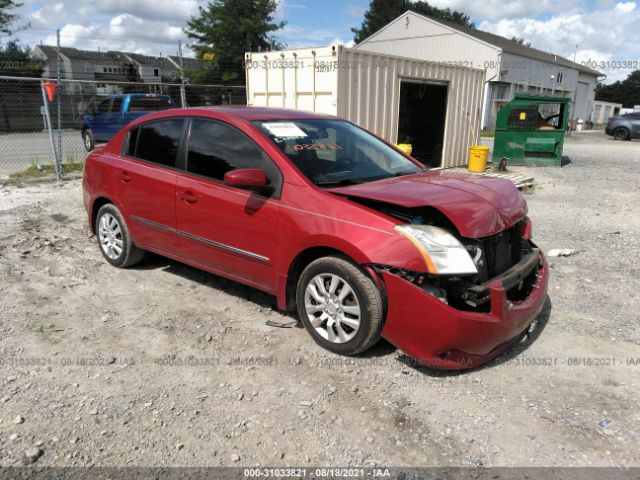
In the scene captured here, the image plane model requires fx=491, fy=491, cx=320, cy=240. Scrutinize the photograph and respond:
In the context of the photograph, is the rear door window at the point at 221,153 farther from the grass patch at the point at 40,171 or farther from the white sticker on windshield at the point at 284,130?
the grass patch at the point at 40,171

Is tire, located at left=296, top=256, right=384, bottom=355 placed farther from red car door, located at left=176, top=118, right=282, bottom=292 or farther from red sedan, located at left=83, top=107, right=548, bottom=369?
red car door, located at left=176, top=118, right=282, bottom=292

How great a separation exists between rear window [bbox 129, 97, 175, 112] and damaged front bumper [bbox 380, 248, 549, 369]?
1320 centimetres

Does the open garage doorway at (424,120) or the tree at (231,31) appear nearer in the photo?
the open garage doorway at (424,120)

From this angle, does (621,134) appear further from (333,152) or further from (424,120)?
(333,152)

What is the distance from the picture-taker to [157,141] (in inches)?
181

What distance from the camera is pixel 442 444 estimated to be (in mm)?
2654

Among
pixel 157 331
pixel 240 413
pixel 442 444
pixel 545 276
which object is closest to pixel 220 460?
pixel 240 413

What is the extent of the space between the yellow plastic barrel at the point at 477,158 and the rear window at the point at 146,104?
→ 30.0ft

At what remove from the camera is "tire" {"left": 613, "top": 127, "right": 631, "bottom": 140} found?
89.1ft

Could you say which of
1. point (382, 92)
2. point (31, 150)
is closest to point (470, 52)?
point (382, 92)

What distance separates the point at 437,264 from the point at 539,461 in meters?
1.17

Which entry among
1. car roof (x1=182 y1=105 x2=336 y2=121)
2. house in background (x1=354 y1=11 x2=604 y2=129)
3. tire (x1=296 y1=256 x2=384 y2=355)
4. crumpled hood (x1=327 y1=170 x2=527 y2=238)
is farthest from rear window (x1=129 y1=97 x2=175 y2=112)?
house in background (x1=354 y1=11 x2=604 y2=129)

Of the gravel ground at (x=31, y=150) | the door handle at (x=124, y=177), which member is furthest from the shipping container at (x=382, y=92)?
the gravel ground at (x=31, y=150)

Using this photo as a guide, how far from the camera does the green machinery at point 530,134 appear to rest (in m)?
13.9
